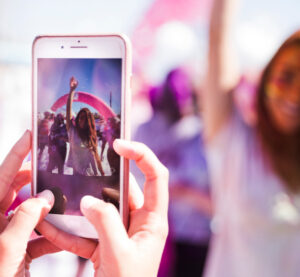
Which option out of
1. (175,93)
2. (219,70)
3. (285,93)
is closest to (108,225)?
(219,70)

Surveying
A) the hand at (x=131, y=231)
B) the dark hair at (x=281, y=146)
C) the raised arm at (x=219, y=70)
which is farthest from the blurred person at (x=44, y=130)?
the dark hair at (x=281, y=146)

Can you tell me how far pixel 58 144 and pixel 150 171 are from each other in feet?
0.46

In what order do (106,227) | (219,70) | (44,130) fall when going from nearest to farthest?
(106,227) < (44,130) < (219,70)

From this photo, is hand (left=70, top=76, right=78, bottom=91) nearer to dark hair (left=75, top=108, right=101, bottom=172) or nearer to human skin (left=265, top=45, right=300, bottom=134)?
dark hair (left=75, top=108, right=101, bottom=172)

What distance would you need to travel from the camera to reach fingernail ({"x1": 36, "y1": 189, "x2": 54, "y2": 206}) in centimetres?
47

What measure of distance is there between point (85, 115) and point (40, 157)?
3.9 inches

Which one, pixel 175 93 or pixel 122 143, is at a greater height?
pixel 175 93

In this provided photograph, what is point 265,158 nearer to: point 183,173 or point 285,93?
point 285,93

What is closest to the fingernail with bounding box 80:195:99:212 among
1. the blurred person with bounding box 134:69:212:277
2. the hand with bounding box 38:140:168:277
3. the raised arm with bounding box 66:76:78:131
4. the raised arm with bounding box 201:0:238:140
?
the hand with bounding box 38:140:168:277

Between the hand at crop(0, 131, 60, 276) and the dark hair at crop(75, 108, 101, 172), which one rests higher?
the dark hair at crop(75, 108, 101, 172)

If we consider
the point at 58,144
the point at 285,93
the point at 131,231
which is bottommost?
the point at 131,231

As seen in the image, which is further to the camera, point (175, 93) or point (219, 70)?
point (175, 93)

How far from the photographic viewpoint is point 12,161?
483 mm

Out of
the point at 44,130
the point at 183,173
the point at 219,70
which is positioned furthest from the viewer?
the point at 183,173
